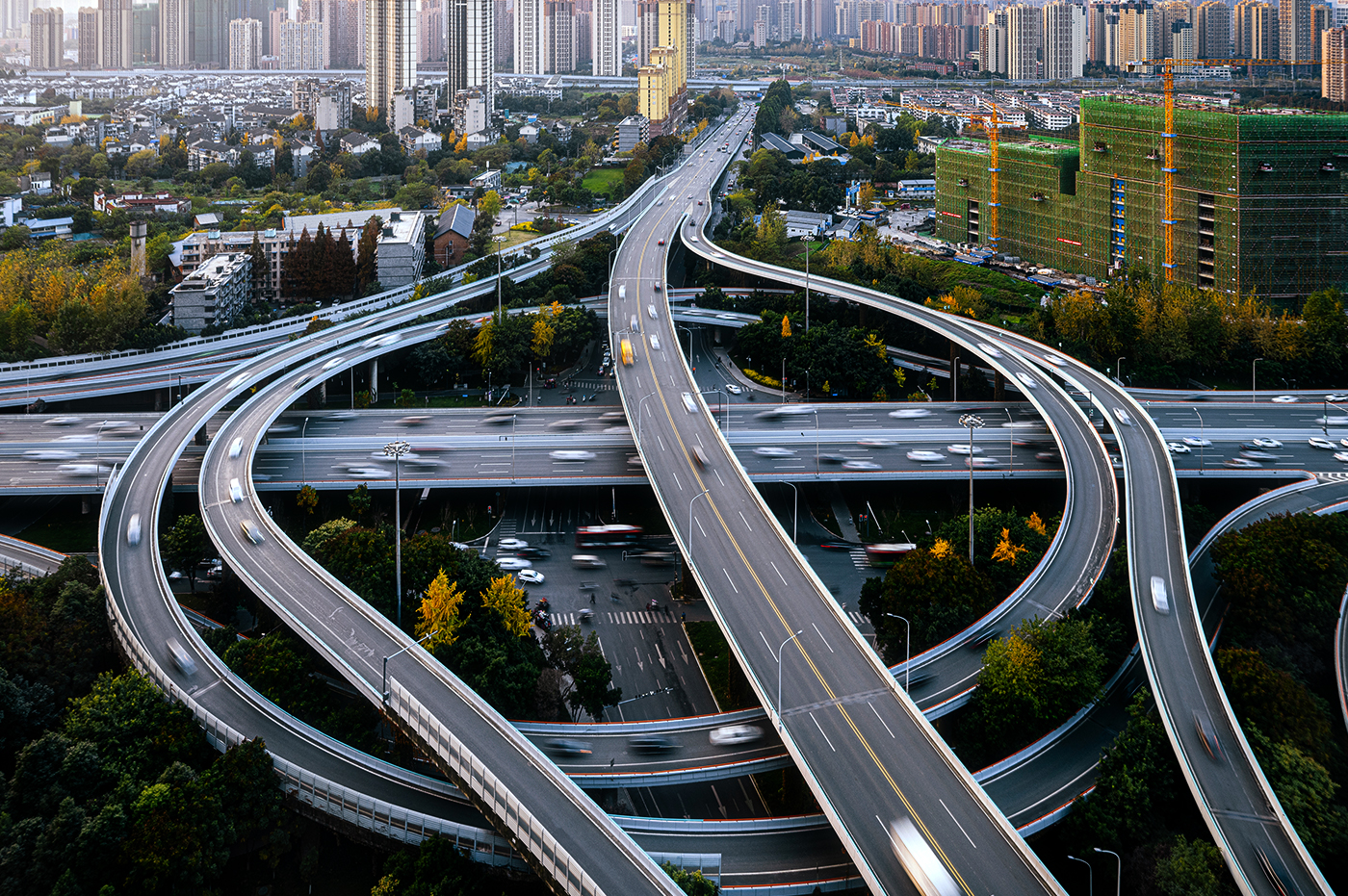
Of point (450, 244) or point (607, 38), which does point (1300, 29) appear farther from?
point (450, 244)

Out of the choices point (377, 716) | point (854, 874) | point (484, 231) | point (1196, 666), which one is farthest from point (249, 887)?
point (484, 231)

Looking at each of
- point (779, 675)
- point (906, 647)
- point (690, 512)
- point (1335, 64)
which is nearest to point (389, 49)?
point (1335, 64)

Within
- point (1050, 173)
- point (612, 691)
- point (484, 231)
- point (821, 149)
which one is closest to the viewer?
point (612, 691)

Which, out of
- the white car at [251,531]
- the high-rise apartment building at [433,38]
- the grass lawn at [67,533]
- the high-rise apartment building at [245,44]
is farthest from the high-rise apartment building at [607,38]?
the white car at [251,531]

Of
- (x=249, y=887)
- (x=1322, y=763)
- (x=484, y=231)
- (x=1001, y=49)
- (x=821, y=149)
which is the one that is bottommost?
(x=249, y=887)

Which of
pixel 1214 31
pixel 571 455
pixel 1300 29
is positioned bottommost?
pixel 571 455

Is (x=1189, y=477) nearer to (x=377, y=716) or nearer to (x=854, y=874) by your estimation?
(x=854, y=874)

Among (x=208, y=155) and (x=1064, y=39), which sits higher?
(x=1064, y=39)

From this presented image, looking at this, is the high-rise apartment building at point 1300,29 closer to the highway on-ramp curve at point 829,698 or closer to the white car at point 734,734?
the highway on-ramp curve at point 829,698
